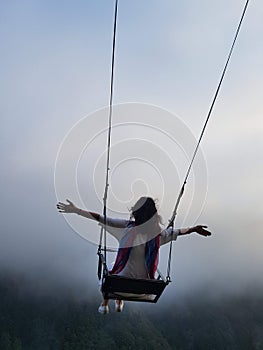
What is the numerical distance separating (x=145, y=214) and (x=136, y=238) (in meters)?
0.44

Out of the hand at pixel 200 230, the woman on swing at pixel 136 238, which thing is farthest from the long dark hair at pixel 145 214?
the hand at pixel 200 230

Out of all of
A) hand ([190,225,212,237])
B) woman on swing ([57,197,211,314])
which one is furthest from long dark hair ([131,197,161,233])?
hand ([190,225,212,237])

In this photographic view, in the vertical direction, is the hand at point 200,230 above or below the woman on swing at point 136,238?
above

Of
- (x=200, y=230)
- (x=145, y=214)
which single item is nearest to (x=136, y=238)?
(x=145, y=214)

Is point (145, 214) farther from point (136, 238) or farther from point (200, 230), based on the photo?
point (200, 230)

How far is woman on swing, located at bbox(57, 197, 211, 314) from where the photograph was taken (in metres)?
9.54

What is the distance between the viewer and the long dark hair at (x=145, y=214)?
9422 millimetres

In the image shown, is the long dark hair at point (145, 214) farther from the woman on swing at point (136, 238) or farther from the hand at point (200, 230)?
the hand at point (200, 230)

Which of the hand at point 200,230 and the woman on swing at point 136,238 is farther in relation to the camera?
the hand at point 200,230

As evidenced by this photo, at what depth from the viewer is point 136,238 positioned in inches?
377

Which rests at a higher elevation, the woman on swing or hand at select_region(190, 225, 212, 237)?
hand at select_region(190, 225, 212, 237)

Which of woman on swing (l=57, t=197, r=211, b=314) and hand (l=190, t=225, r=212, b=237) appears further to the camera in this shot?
hand (l=190, t=225, r=212, b=237)

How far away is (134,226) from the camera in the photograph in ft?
31.5

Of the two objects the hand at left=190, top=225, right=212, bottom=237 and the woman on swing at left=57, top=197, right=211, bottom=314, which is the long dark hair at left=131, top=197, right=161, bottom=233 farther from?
the hand at left=190, top=225, right=212, bottom=237
